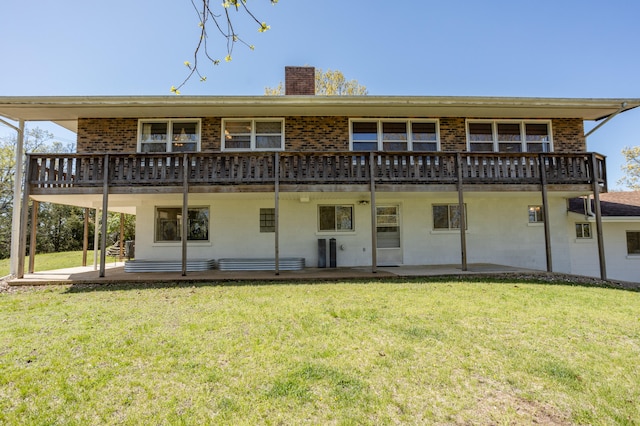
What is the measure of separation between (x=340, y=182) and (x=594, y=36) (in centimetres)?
1066

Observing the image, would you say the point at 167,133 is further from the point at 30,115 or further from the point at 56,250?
the point at 56,250

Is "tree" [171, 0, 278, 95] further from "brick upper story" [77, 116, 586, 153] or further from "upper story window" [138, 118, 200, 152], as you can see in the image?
"upper story window" [138, 118, 200, 152]

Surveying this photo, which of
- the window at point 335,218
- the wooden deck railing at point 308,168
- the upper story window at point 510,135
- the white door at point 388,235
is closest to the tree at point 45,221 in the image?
the wooden deck railing at point 308,168

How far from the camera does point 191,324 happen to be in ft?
16.0

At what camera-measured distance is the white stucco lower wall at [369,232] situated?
36.5 feet

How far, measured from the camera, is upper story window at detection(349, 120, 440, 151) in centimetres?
1148

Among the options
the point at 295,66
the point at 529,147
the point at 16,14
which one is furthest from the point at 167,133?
the point at 529,147

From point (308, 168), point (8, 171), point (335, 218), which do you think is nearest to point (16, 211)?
point (308, 168)

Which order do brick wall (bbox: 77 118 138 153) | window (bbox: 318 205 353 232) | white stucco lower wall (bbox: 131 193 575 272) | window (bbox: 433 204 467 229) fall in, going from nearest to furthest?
brick wall (bbox: 77 118 138 153) → white stucco lower wall (bbox: 131 193 575 272) → window (bbox: 318 205 353 232) → window (bbox: 433 204 467 229)

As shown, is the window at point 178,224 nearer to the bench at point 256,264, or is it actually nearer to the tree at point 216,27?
the bench at point 256,264

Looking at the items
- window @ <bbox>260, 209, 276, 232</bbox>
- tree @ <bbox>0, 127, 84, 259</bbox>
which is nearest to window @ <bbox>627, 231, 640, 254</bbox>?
window @ <bbox>260, 209, 276, 232</bbox>

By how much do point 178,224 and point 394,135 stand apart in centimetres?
813

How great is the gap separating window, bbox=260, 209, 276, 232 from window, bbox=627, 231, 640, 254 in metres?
12.9

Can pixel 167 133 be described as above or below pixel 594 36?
below
